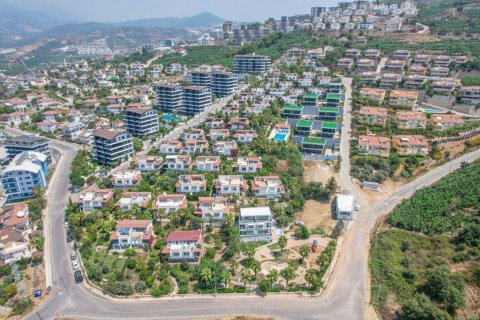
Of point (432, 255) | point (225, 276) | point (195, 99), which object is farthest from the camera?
point (195, 99)

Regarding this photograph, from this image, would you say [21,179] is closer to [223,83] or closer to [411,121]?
[223,83]

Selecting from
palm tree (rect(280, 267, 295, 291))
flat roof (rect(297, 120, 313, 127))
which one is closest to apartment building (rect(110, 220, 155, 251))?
palm tree (rect(280, 267, 295, 291))

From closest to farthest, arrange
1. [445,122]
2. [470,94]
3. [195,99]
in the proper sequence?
[445,122] < [470,94] < [195,99]

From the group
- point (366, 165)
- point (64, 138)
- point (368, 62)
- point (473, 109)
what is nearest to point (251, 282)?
point (366, 165)

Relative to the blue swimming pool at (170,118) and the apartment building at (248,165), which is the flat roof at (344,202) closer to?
the apartment building at (248,165)

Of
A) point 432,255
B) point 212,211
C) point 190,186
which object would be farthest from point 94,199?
point 432,255

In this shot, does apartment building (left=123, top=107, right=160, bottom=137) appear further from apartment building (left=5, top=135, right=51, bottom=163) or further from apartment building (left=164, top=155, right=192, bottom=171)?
apartment building (left=164, top=155, right=192, bottom=171)
